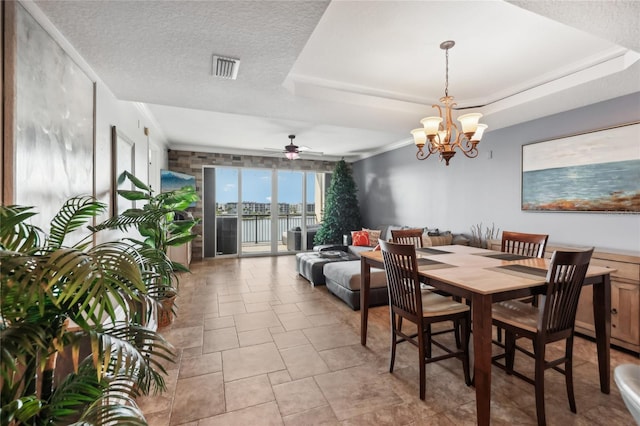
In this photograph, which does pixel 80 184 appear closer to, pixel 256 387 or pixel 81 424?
pixel 81 424

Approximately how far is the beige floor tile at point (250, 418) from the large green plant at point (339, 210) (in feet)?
17.2

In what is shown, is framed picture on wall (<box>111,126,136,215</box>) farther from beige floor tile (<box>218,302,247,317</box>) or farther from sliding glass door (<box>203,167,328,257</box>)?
sliding glass door (<box>203,167,328,257</box>)

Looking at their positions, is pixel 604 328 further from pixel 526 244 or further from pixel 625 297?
pixel 526 244

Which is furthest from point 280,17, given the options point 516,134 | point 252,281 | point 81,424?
point 252,281

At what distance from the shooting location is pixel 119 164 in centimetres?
286

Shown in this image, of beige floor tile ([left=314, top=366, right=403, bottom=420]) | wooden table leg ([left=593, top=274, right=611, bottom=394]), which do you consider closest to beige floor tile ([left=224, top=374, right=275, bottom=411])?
beige floor tile ([left=314, top=366, right=403, bottom=420])

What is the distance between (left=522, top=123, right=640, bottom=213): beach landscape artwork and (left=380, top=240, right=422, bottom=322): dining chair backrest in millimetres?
2547

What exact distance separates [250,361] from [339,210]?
4839 millimetres

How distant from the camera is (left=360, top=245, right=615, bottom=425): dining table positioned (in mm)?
1665

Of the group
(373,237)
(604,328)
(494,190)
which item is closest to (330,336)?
(604,328)

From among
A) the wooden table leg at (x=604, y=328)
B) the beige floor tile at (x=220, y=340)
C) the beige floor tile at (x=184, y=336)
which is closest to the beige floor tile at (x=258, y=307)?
the beige floor tile at (x=220, y=340)

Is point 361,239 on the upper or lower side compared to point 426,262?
lower

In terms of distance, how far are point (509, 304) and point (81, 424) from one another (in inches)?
97.9

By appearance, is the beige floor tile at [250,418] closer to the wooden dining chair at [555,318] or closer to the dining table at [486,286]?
the dining table at [486,286]
